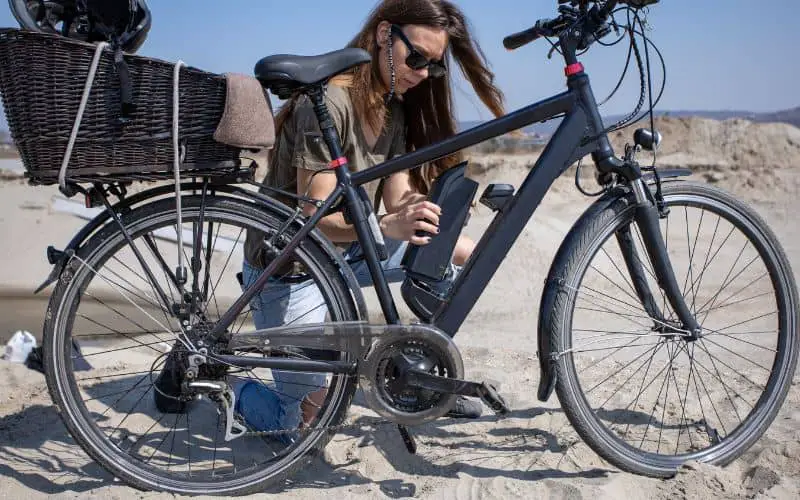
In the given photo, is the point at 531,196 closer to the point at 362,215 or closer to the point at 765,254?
the point at 362,215

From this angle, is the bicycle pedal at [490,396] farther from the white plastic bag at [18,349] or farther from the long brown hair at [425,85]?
the white plastic bag at [18,349]

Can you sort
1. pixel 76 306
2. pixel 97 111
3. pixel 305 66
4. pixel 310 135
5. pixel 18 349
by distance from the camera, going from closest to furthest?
pixel 97 111
pixel 305 66
pixel 76 306
pixel 310 135
pixel 18 349

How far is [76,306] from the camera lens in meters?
2.58

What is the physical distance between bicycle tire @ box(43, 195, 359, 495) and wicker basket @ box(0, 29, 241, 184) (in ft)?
0.64

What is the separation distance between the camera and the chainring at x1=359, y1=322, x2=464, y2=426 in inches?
103

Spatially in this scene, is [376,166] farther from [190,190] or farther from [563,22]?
[563,22]

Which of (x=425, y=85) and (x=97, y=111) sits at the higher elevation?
(x=425, y=85)

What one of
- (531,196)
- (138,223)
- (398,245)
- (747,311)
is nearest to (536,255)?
(747,311)

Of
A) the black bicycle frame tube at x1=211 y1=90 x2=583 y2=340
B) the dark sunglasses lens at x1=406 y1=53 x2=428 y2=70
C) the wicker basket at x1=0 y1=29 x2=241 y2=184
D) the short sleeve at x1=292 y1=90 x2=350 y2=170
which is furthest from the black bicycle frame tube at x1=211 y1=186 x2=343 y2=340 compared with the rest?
the dark sunglasses lens at x1=406 y1=53 x2=428 y2=70

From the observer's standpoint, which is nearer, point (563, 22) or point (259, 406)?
point (563, 22)

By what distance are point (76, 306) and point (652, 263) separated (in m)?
1.99

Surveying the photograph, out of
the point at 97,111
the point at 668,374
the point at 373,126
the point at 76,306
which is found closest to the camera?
the point at 97,111

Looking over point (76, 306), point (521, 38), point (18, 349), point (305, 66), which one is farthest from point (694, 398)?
point (18, 349)

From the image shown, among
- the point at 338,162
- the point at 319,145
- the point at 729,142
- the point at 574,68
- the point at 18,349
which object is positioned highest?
the point at 729,142
